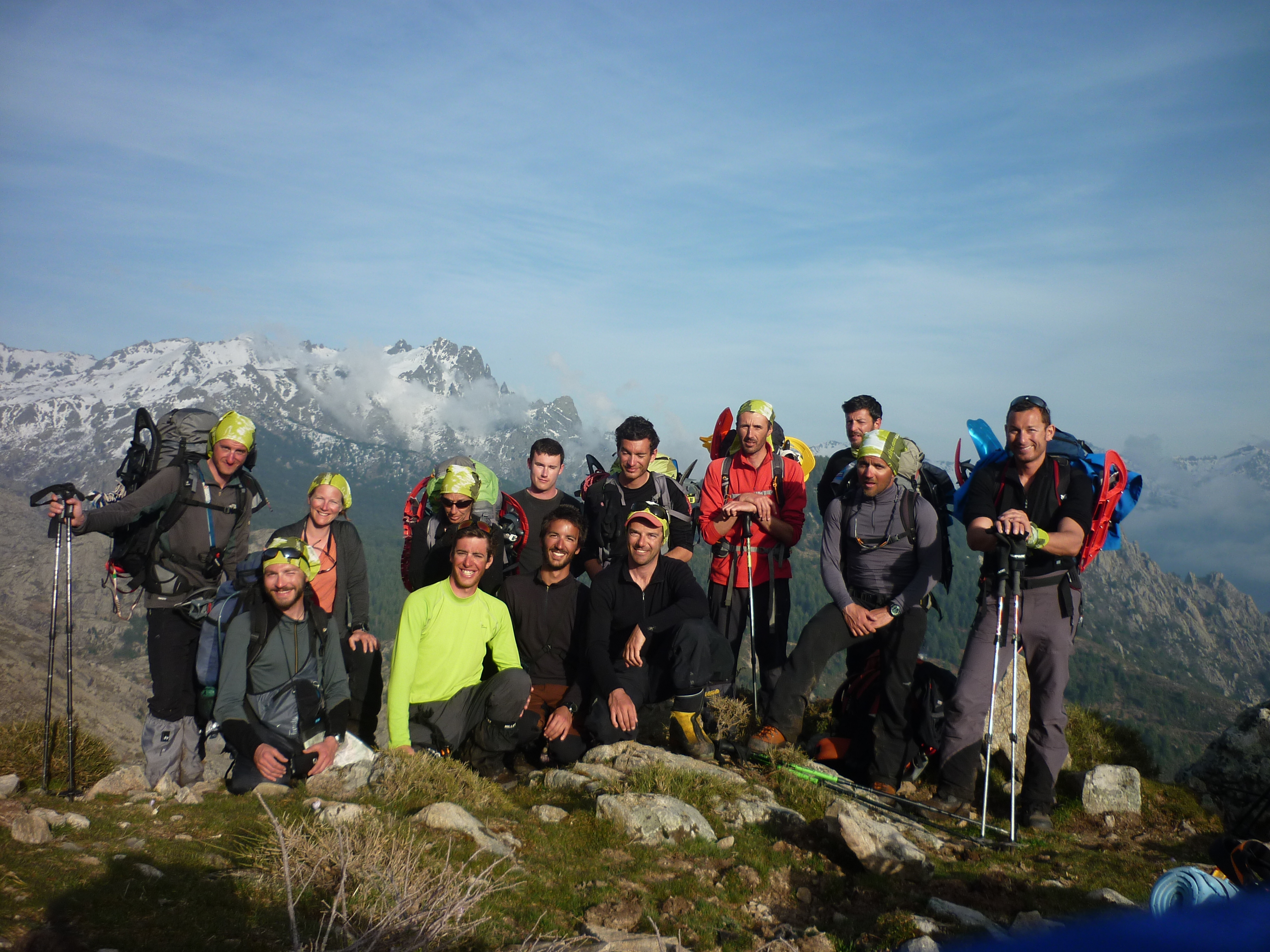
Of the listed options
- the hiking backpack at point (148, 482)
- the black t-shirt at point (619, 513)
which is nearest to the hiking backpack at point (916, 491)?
the black t-shirt at point (619, 513)

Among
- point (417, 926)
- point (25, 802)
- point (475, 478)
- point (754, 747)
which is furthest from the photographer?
point (475, 478)

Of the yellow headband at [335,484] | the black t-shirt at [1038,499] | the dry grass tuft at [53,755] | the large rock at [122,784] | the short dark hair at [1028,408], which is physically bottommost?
the dry grass tuft at [53,755]

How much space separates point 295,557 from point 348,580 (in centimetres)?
186

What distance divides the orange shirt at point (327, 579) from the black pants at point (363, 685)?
49cm

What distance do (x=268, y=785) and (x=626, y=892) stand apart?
133 inches

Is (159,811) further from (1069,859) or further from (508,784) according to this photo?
(1069,859)

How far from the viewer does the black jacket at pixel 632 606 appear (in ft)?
27.0

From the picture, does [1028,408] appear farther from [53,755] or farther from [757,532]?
[53,755]

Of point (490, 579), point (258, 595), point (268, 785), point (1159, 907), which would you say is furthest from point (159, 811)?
point (1159, 907)

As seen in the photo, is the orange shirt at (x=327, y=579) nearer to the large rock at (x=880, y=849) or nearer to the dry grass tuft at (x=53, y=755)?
the dry grass tuft at (x=53, y=755)

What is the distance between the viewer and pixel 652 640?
8.66 m

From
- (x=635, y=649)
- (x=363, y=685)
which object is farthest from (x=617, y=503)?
(x=363, y=685)

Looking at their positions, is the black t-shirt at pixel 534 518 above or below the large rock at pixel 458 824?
above

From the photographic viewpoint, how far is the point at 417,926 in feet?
12.7
